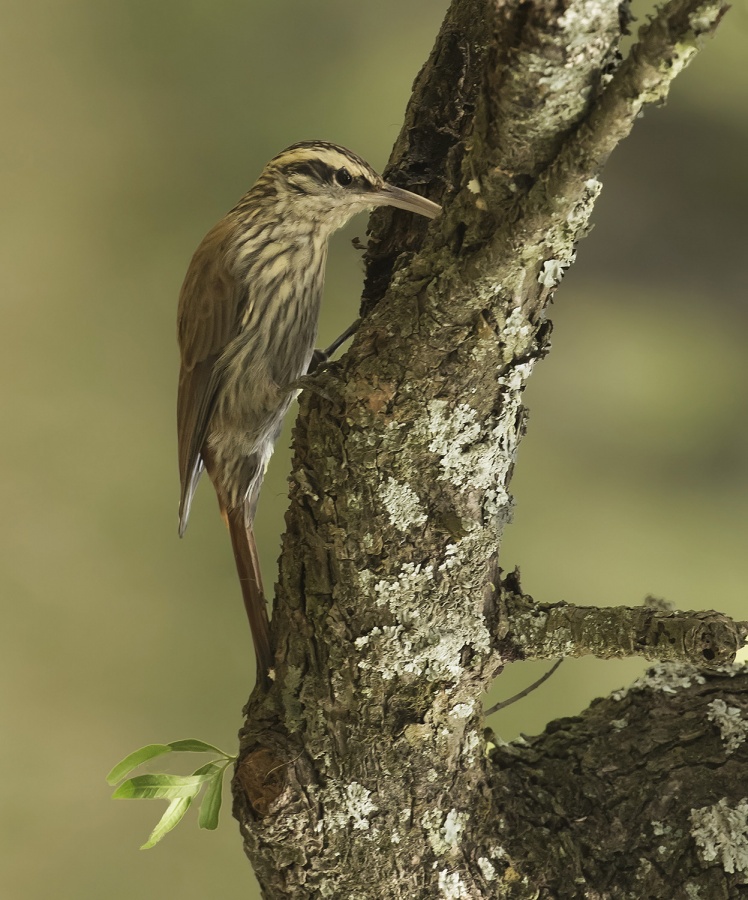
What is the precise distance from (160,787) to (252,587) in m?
0.36

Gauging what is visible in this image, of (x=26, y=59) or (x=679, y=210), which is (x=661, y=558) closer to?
(x=679, y=210)

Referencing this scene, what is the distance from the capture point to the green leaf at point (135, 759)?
150 centimetres

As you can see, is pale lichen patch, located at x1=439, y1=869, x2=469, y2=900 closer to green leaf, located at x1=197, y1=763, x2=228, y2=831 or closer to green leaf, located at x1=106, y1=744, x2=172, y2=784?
green leaf, located at x1=197, y1=763, x2=228, y2=831

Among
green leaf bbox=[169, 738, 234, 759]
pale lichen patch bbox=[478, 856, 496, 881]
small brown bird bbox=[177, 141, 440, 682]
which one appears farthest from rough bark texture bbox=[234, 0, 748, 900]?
small brown bird bbox=[177, 141, 440, 682]

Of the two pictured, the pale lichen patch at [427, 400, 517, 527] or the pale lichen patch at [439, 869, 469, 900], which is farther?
the pale lichen patch at [439, 869, 469, 900]

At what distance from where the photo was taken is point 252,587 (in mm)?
1628

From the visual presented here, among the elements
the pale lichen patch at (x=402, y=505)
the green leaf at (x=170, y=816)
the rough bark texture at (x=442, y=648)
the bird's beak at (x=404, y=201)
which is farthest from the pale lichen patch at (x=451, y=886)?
the bird's beak at (x=404, y=201)

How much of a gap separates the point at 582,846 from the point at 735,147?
1.88 meters

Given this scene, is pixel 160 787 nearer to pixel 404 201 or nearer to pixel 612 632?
pixel 612 632

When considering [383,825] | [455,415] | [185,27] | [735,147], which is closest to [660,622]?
[455,415]

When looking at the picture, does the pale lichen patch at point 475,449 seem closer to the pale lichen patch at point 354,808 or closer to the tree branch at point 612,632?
the tree branch at point 612,632

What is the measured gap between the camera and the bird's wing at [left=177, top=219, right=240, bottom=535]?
174 centimetres

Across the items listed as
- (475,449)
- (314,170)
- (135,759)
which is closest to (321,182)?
(314,170)

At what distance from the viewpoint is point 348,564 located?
4.56 feet
